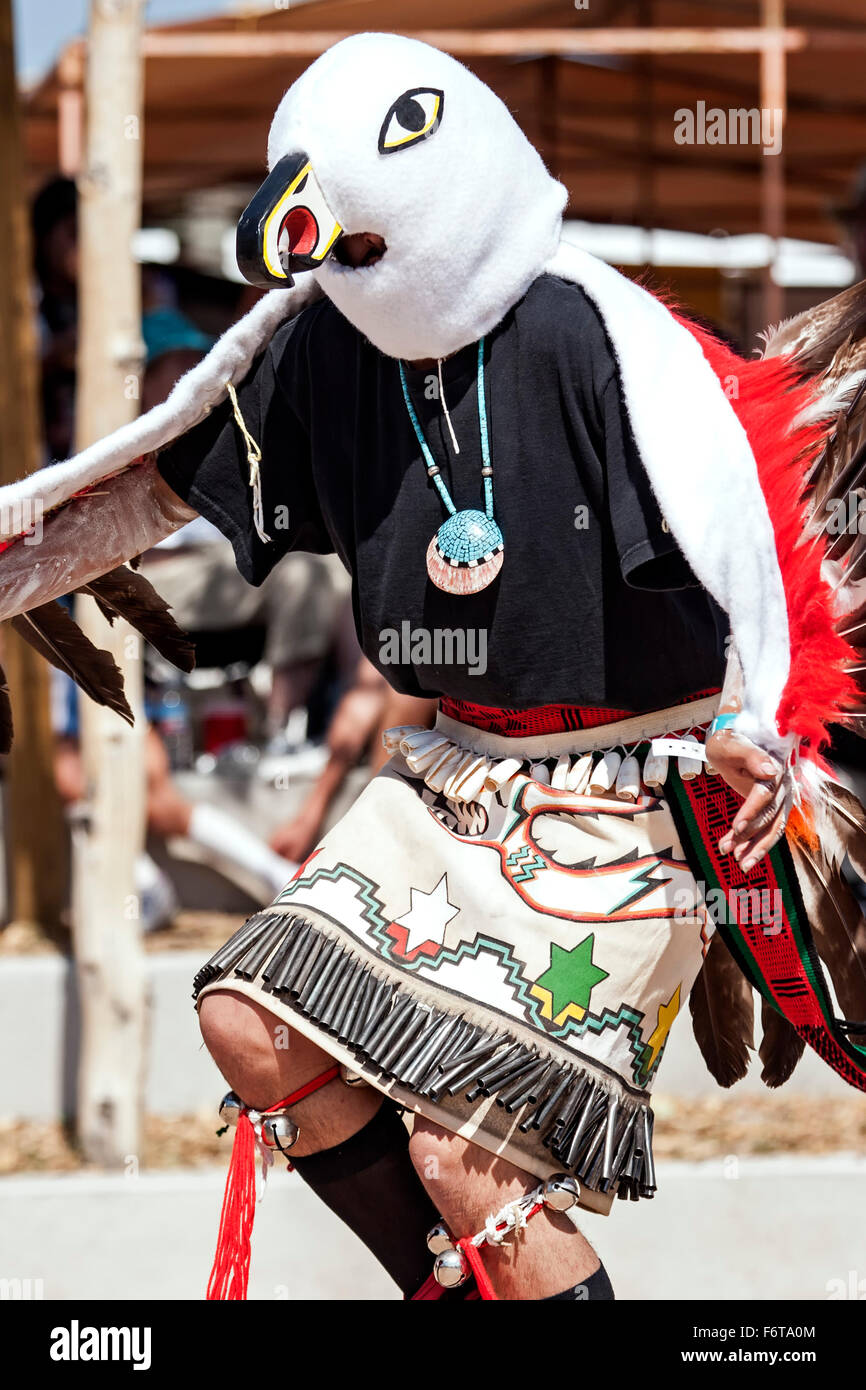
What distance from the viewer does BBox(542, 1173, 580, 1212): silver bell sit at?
1.79 meters

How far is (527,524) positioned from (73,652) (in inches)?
29.7

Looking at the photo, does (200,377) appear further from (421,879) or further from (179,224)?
(179,224)

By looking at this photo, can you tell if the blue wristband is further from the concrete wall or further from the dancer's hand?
the concrete wall

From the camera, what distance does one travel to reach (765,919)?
1.96m

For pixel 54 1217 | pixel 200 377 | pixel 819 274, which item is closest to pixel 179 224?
pixel 819 274

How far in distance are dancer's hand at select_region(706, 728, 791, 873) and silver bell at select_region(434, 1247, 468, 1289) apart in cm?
58

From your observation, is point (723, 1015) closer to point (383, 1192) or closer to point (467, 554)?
point (383, 1192)

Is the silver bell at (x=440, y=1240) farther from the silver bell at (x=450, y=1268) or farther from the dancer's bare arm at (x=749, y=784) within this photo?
the dancer's bare arm at (x=749, y=784)

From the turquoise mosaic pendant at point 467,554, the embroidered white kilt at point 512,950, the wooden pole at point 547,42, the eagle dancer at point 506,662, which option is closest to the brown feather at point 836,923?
the eagle dancer at point 506,662

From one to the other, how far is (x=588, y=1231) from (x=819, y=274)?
22.6 ft

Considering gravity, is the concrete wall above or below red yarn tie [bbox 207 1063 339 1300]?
below

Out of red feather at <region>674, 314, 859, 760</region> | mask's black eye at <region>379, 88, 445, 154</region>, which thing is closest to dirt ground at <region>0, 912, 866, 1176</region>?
red feather at <region>674, 314, 859, 760</region>

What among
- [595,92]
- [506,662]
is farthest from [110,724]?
[595,92]
